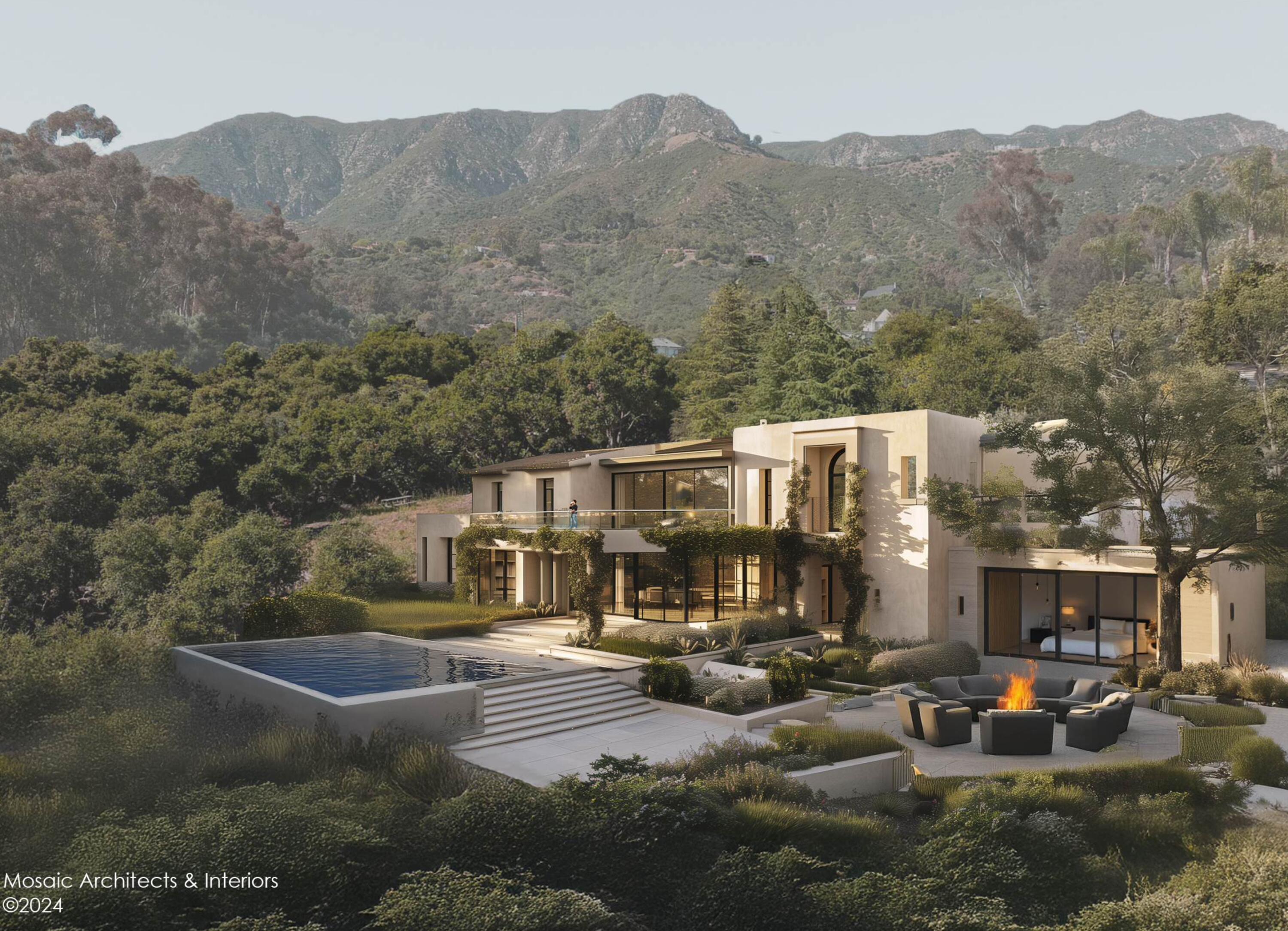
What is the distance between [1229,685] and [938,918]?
601 inches

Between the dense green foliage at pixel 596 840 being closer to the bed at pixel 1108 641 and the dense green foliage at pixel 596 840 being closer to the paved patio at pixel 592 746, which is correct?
the paved patio at pixel 592 746

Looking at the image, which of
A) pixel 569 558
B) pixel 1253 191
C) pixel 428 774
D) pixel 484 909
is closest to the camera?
pixel 484 909

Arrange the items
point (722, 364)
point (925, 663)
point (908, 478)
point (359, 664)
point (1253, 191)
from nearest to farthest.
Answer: point (359, 664) → point (925, 663) → point (908, 478) → point (722, 364) → point (1253, 191)

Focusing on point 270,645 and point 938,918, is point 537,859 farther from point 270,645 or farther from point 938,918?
point 270,645

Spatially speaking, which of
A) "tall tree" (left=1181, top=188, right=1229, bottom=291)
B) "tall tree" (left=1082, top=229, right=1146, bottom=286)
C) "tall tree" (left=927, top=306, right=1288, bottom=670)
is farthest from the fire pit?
Answer: "tall tree" (left=1082, top=229, right=1146, bottom=286)

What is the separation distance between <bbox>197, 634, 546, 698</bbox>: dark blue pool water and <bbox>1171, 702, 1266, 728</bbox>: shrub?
1246cm

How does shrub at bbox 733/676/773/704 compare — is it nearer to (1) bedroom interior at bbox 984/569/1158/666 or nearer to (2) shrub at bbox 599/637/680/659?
(2) shrub at bbox 599/637/680/659

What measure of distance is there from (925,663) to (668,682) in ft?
22.8

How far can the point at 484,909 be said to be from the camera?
7.40m

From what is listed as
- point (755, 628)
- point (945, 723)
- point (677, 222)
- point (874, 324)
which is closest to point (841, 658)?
point (755, 628)

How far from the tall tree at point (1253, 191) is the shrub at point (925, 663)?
1762 inches

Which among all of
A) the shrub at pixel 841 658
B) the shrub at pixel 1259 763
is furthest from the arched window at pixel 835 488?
the shrub at pixel 1259 763

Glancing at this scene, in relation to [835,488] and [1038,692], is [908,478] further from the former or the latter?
[1038,692]

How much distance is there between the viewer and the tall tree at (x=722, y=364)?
52.4 m
